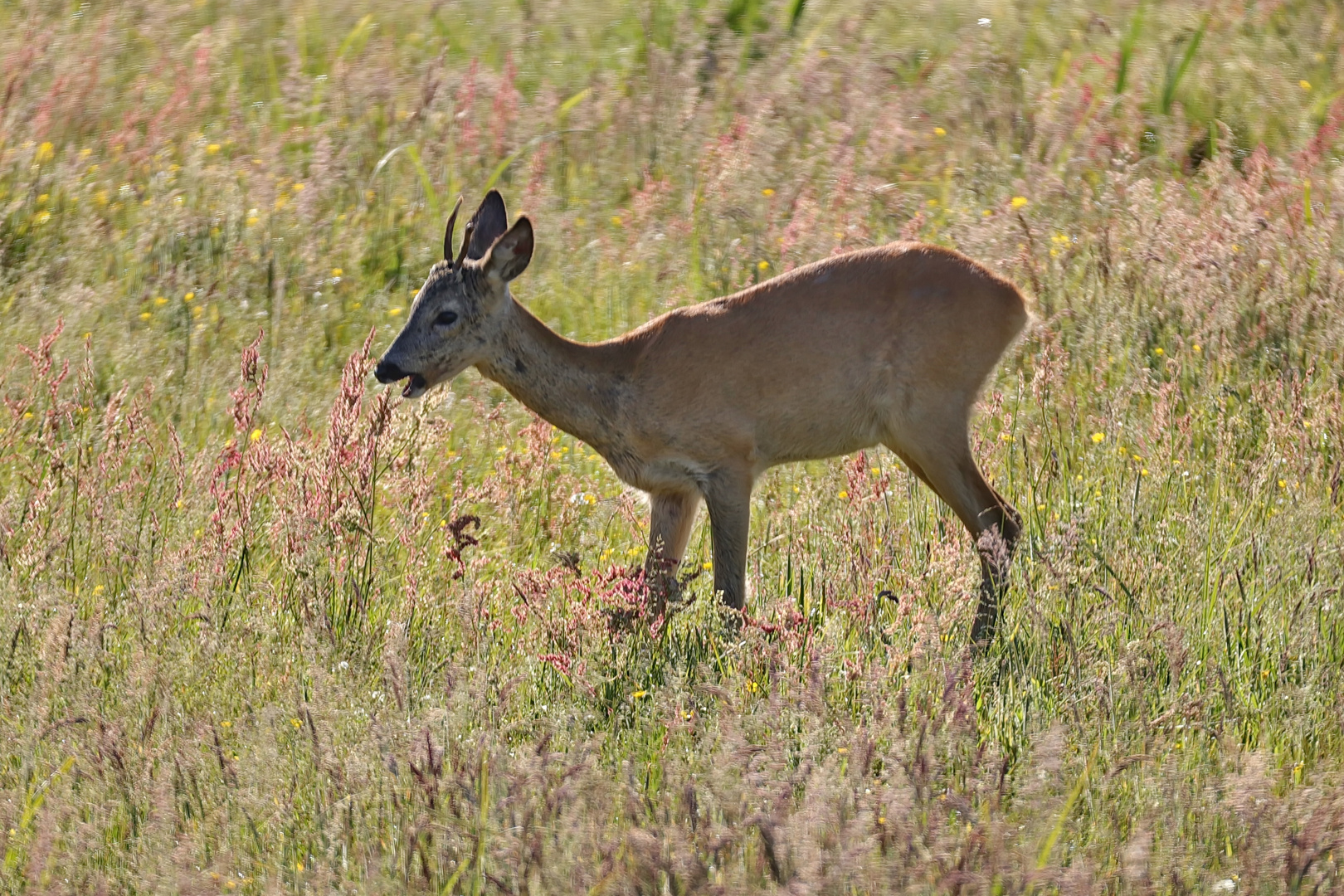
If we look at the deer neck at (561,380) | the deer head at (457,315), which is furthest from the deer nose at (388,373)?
the deer neck at (561,380)

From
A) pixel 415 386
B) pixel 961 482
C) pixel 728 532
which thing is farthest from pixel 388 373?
pixel 961 482

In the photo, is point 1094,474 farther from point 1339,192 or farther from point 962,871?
point 962,871

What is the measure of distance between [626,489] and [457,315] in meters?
1.25

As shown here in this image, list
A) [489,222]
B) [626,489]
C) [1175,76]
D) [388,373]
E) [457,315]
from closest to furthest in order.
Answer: [388,373]
[457,315]
[489,222]
[626,489]
[1175,76]

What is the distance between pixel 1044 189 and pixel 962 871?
607 cm

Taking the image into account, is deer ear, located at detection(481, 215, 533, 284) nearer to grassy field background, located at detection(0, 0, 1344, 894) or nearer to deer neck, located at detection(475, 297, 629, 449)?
deer neck, located at detection(475, 297, 629, 449)

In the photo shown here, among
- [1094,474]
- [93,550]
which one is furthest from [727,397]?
[93,550]

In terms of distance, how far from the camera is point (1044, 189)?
8633mm

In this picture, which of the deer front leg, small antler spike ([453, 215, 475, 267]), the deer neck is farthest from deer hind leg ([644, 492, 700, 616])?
small antler spike ([453, 215, 475, 267])

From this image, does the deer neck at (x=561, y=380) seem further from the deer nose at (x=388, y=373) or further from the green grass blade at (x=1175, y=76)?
the green grass blade at (x=1175, y=76)

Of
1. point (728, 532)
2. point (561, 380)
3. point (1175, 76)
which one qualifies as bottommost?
point (1175, 76)

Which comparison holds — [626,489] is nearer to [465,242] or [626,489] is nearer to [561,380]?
[561,380]

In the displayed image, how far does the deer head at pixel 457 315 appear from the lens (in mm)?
5684

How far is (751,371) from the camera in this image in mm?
5879
